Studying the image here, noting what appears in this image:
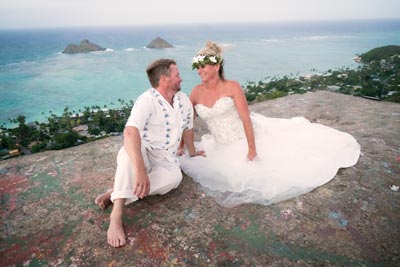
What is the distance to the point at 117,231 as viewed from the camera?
229cm

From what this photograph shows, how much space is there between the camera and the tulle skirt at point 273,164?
279 cm

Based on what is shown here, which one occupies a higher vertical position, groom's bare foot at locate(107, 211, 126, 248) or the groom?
the groom

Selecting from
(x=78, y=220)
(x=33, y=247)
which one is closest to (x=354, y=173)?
(x=78, y=220)

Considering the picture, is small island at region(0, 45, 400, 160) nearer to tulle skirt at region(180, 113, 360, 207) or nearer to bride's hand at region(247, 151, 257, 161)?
tulle skirt at region(180, 113, 360, 207)

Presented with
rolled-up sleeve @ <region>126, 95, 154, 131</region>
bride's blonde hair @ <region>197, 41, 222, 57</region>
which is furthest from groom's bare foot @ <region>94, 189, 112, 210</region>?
bride's blonde hair @ <region>197, 41, 222, 57</region>

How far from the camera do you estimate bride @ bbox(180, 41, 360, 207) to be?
284 centimetres

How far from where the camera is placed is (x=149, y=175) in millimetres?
2760

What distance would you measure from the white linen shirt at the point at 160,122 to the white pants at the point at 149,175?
91 millimetres

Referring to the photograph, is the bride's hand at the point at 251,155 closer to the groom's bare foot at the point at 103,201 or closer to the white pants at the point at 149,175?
the white pants at the point at 149,175

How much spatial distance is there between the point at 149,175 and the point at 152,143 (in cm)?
32

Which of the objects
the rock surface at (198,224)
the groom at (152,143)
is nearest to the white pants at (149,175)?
the groom at (152,143)

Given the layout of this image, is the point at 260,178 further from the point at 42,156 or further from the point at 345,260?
the point at 42,156

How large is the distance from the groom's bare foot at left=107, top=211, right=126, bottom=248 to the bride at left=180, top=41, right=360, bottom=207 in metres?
0.94

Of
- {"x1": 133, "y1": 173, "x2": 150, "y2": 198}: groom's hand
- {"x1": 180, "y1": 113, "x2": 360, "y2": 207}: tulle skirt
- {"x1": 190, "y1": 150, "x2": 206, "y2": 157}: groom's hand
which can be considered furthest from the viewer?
{"x1": 190, "y1": 150, "x2": 206, "y2": 157}: groom's hand
